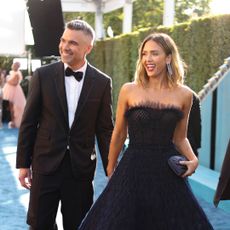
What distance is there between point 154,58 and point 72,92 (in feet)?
2.15

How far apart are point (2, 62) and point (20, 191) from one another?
18.2 meters

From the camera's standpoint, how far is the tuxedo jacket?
3.44 meters

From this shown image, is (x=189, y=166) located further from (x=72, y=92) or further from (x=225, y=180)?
(x=72, y=92)

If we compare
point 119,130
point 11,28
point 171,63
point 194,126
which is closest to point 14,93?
point 11,28

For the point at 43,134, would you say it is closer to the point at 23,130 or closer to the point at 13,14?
the point at 23,130

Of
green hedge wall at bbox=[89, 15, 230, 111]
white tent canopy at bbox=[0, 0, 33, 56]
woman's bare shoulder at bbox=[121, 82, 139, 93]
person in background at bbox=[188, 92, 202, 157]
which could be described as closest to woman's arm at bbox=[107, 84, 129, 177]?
woman's bare shoulder at bbox=[121, 82, 139, 93]

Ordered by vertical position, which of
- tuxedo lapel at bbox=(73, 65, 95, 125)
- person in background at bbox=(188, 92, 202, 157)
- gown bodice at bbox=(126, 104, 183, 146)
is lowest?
person in background at bbox=(188, 92, 202, 157)

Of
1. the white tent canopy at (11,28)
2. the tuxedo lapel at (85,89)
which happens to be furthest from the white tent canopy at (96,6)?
the tuxedo lapel at (85,89)

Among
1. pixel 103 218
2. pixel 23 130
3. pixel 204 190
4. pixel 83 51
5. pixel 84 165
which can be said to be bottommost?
pixel 204 190

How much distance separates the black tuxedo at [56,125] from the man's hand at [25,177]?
0.04 m

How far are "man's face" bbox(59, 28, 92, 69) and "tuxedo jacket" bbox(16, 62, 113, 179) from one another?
0.13 metres

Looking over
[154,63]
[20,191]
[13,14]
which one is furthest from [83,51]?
[13,14]

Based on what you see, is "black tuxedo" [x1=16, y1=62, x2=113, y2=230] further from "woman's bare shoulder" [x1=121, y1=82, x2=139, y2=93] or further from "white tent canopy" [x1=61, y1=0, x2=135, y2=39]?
"white tent canopy" [x1=61, y1=0, x2=135, y2=39]

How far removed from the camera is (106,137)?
3639 mm
